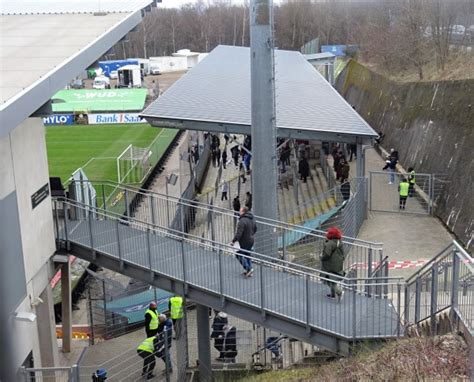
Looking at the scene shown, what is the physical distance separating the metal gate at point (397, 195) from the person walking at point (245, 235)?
34.1 feet

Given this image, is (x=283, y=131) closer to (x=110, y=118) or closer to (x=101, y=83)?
(x=110, y=118)

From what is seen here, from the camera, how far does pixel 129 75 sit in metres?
75.6

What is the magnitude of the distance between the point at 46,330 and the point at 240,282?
436 cm

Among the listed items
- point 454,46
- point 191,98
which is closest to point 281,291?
point 191,98

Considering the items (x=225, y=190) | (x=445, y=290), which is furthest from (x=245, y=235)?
(x=225, y=190)

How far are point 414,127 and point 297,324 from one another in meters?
19.3

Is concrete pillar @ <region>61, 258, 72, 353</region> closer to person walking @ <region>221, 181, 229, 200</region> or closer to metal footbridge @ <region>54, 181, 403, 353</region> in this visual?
metal footbridge @ <region>54, 181, 403, 353</region>

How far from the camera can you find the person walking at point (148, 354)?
12328mm

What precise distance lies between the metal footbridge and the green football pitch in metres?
19.7

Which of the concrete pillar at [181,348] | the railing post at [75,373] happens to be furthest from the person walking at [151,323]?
the railing post at [75,373]

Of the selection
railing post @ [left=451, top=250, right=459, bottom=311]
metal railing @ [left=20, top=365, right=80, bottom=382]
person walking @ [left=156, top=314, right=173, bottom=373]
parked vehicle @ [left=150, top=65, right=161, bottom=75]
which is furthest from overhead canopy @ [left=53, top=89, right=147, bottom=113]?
railing post @ [left=451, top=250, right=459, bottom=311]

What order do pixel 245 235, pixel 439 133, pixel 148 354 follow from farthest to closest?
1. pixel 439 133
2. pixel 245 235
3. pixel 148 354

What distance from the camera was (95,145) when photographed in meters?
45.9

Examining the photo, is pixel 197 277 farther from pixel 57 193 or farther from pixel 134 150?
pixel 134 150
